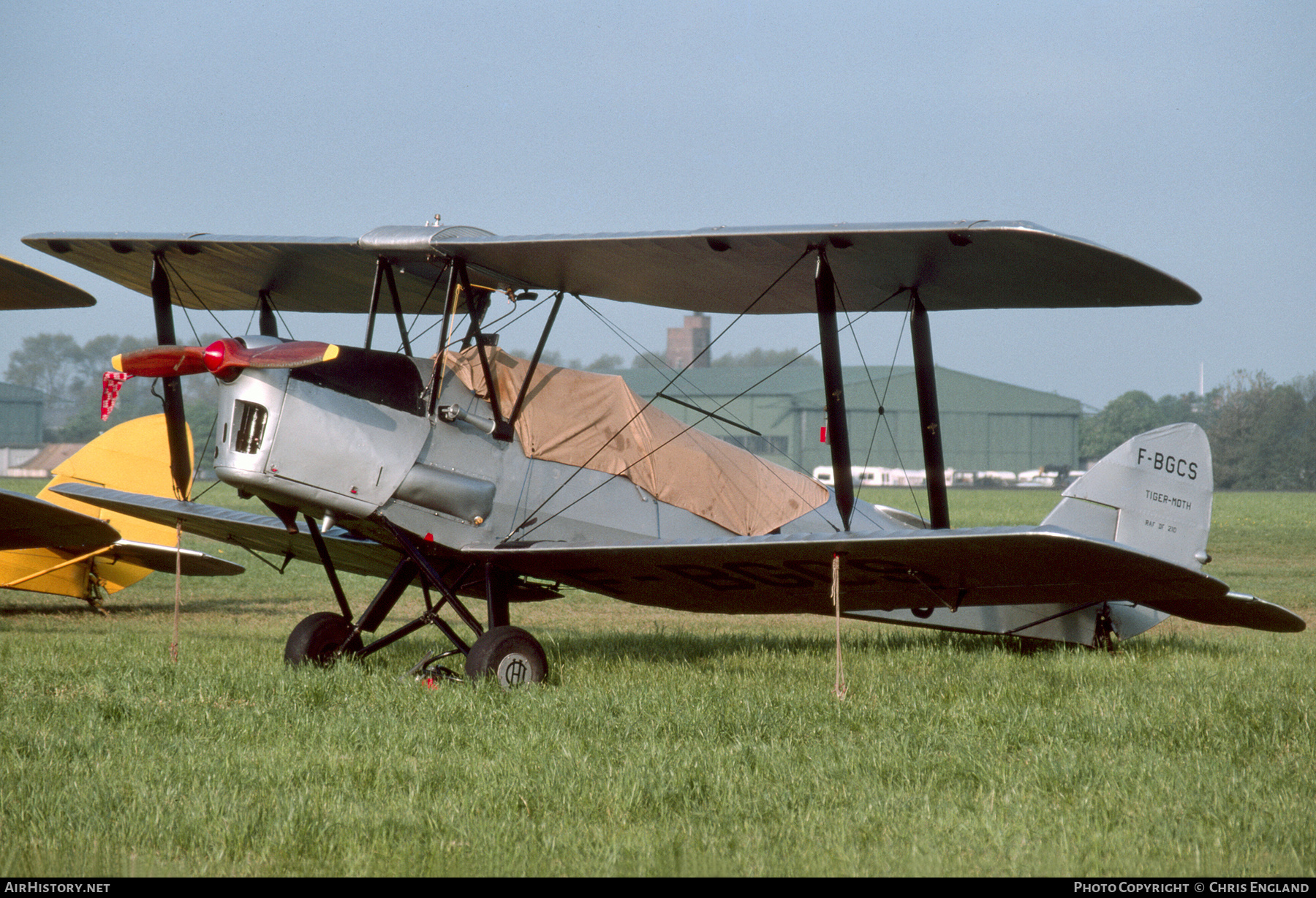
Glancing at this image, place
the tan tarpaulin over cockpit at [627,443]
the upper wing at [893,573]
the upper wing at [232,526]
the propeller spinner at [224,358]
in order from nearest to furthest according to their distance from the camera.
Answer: the upper wing at [893,573], the propeller spinner at [224,358], the tan tarpaulin over cockpit at [627,443], the upper wing at [232,526]

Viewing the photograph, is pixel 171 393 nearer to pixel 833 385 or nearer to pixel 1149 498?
pixel 833 385

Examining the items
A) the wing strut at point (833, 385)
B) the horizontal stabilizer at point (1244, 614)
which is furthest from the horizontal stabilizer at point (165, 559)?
the horizontal stabilizer at point (1244, 614)

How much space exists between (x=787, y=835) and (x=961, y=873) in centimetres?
59

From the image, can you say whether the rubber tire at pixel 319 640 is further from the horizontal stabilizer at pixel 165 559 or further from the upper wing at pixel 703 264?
the horizontal stabilizer at pixel 165 559

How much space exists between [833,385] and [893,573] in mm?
1221

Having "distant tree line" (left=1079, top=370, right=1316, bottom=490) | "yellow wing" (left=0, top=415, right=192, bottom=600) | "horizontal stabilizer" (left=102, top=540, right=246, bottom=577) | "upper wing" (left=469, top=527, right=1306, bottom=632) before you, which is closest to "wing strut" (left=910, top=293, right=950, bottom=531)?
"upper wing" (left=469, top=527, right=1306, bottom=632)

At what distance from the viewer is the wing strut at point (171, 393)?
7.69 metres

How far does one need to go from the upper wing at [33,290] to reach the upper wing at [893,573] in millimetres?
5131

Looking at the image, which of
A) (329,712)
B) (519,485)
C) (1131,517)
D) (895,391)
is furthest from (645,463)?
(895,391)

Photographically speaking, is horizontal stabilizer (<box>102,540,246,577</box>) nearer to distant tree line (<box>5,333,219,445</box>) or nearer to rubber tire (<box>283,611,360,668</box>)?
rubber tire (<box>283,611,360,668</box>)

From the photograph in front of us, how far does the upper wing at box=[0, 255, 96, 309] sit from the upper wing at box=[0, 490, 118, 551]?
174 centimetres

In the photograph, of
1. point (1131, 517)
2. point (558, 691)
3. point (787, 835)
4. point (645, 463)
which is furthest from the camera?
point (1131, 517)

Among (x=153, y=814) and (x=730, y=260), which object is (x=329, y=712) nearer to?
(x=153, y=814)

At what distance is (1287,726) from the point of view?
5176 mm
